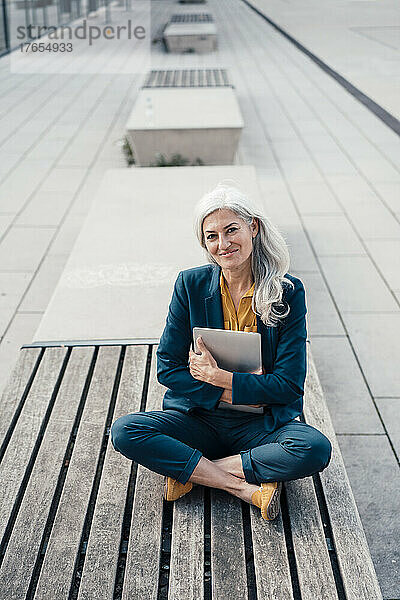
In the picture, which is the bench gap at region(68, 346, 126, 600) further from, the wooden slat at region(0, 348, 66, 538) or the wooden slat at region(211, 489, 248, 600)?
the wooden slat at region(211, 489, 248, 600)

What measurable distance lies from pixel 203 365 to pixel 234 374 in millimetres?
126

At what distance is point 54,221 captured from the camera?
20.8 ft

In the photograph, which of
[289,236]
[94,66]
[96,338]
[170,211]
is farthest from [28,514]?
[94,66]

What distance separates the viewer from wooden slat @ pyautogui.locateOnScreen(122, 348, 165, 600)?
214 centimetres

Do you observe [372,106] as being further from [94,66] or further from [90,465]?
[90,465]

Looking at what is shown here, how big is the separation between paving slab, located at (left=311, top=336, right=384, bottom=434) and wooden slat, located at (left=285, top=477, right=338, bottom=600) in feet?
3.61

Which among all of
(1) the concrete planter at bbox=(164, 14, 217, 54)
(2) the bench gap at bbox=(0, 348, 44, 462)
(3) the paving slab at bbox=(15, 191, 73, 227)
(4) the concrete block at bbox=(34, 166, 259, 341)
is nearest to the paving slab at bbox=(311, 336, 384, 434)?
(4) the concrete block at bbox=(34, 166, 259, 341)

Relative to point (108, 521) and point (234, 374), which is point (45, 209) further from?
point (108, 521)

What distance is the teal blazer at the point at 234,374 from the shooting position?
2656mm

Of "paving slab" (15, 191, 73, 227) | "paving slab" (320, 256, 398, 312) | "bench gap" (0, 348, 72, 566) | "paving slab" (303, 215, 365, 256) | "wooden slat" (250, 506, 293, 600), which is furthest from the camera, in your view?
"paving slab" (15, 191, 73, 227)

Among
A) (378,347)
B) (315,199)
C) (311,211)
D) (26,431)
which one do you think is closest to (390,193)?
(315,199)

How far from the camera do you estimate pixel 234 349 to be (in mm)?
2711

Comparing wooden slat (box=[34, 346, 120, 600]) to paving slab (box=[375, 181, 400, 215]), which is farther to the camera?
paving slab (box=[375, 181, 400, 215])

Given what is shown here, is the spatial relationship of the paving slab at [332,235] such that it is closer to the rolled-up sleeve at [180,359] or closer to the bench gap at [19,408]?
the bench gap at [19,408]
